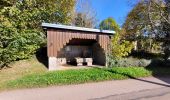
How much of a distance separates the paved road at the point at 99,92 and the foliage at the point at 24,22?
5.25 metres

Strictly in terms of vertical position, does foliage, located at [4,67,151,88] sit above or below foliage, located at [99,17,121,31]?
below

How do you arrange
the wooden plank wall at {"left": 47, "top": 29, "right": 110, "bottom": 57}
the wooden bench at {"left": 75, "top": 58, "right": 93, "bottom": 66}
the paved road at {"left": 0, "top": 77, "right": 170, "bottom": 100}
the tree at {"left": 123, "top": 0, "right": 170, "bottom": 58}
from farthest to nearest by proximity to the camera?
the tree at {"left": 123, "top": 0, "right": 170, "bottom": 58} → the wooden bench at {"left": 75, "top": 58, "right": 93, "bottom": 66} → the wooden plank wall at {"left": 47, "top": 29, "right": 110, "bottom": 57} → the paved road at {"left": 0, "top": 77, "right": 170, "bottom": 100}

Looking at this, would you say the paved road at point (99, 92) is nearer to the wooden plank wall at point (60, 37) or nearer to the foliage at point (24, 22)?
the wooden plank wall at point (60, 37)

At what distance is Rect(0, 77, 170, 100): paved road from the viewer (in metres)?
11.2

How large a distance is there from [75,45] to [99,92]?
11.3 meters

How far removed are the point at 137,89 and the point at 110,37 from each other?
906cm

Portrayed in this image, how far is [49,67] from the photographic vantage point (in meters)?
17.7

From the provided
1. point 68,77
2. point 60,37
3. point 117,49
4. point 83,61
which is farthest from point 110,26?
point 68,77

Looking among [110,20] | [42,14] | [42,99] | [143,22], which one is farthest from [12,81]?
[110,20]

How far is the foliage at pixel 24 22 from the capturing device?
17.1 metres

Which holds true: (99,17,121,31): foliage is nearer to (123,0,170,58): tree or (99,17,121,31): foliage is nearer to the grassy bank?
(123,0,170,58): tree

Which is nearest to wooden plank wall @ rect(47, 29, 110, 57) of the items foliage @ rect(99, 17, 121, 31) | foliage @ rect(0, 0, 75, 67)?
foliage @ rect(0, 0, 75, 67)

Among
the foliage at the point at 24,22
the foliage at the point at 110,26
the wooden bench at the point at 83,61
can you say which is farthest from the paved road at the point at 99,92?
the foliage at the point at 110,26

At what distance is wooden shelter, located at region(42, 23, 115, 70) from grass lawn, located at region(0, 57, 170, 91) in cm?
179
